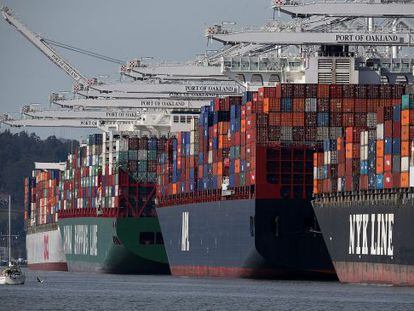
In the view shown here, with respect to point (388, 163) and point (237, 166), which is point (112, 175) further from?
point (388, 163)

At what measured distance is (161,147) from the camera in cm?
14412

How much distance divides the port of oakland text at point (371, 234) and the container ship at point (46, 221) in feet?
233

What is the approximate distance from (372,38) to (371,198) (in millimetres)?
19877

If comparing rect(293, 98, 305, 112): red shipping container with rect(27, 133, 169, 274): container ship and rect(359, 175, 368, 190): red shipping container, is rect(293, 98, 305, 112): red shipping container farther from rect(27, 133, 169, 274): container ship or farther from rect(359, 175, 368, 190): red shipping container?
rect(27, 133, 169, 274): container ship

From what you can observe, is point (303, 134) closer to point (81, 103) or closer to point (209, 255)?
point (209, 255)

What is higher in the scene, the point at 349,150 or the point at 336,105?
the point at 336,105

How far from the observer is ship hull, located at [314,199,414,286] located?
322 ft

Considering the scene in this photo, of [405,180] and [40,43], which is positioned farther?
[40,43]

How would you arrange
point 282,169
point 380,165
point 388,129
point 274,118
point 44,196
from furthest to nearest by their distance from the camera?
1. point 44,196
2. point 282,169
3. point 274,118
4. point 380,165
5. point 388,129

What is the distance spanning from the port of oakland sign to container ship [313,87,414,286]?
10.0 meters

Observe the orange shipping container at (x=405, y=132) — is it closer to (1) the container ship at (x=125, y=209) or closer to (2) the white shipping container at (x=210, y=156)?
(2) the white shipping container at (x=210, y=156)

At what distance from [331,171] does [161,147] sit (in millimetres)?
36245

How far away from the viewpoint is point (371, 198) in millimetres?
102625

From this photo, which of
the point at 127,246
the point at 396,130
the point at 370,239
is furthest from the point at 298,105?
the point at 127,246
